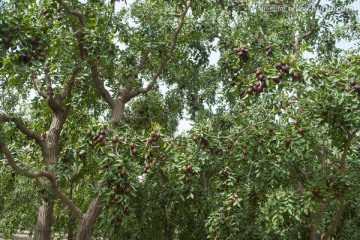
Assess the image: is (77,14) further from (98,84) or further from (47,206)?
(47,206)

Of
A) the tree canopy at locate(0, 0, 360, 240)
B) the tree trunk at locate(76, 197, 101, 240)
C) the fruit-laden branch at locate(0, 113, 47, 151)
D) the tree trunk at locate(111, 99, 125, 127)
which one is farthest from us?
the tree trunk at locate(111, 99, 125, 127)

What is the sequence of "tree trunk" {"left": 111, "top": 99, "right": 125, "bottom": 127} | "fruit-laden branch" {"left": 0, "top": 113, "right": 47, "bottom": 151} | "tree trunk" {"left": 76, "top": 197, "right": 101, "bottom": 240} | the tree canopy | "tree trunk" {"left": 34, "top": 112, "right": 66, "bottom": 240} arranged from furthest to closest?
"tree trunk" {"left": 111, "top": 99, "right": 125, "bottom": 127}, "tree trunk" {"left": 34, "top": 112, "right": 66, "bottom": 240}, "tree trunk" {"left": 76, "top": 197, "right": 101, "bottom": 240}, "fruit-laden branch" {"left": 0, "top": 113, "right": 47, "bottom": 151}, the tree canopy

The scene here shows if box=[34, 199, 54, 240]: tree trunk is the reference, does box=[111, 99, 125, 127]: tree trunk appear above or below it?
above

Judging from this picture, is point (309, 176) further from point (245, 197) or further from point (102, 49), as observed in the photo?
point (102, 49)

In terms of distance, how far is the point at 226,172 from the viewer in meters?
6.29

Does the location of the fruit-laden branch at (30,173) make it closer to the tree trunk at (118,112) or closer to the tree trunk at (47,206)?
the tree trunk at (47,206)

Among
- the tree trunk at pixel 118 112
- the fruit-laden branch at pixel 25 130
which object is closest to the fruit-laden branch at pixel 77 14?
the tree trunk at pixel 118 112

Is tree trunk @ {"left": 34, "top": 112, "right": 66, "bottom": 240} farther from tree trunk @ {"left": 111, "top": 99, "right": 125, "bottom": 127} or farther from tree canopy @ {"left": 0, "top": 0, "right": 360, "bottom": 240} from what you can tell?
tree trunk @ {"left": 111, "top": 99, "right": 125, "bottom": 127}

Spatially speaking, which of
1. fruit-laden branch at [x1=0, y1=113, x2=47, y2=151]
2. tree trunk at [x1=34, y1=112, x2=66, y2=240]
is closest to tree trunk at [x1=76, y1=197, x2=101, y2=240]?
tree trunk at [x1=34, y1=112, x2=66, y2=240]

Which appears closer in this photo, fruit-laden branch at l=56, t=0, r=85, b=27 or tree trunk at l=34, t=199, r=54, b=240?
fruit-laden branch at l=56, t=0, r=85, b=27

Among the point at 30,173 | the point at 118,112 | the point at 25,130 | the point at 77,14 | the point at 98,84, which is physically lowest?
the point at 30,173

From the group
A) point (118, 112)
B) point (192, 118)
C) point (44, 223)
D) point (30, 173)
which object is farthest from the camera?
point (192, 118)

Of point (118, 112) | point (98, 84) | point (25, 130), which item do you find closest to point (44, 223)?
point (25, 130)

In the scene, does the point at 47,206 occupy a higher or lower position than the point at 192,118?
lower
